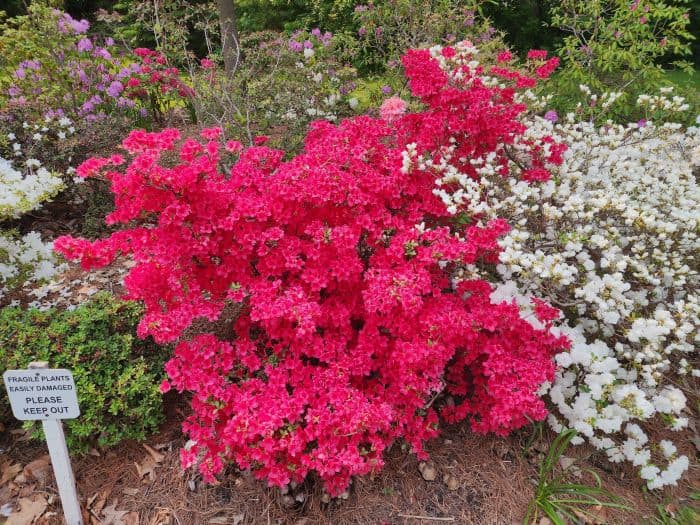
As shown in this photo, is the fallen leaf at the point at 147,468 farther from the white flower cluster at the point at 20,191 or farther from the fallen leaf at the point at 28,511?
the white flower cluster at the point at 20,191

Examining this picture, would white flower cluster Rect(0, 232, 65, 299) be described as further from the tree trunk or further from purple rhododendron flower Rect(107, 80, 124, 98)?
the tree trunk

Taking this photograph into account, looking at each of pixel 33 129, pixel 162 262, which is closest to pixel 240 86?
pixel 33 129

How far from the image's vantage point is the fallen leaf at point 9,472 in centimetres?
223

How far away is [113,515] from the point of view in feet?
6.93

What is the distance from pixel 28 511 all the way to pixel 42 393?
0.85 meters

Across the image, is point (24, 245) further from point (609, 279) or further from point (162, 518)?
point (609, 279)

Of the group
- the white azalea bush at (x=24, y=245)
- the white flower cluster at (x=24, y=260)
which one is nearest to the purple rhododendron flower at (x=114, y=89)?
the white azalea bush at (x=24, y=245)

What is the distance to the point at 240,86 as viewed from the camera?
17.2 ft

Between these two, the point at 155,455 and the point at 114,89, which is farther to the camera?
the point at 114,89

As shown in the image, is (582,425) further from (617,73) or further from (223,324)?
(617,73)

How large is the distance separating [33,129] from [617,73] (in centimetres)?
625

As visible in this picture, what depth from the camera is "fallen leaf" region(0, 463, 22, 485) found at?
Answer: 223 centimetres

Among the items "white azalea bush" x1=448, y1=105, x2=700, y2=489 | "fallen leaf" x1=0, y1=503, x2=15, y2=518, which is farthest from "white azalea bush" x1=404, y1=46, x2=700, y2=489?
"fallen leaf" x1=0, y1=503, x2=15, y2=518

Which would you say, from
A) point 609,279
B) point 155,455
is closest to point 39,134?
point 155,455
